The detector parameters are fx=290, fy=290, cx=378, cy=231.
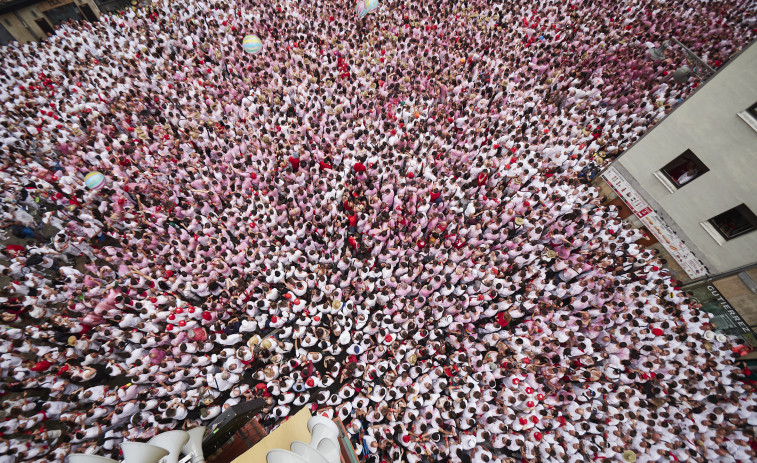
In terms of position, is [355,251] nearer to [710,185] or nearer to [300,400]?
[300,400]

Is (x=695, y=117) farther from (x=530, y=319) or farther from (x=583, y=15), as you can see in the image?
(x=583, y=15)

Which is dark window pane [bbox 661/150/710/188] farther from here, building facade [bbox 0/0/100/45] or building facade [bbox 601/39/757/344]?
building facade [bbox 0/0/100/45]

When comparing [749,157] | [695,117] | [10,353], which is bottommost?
[10,353]

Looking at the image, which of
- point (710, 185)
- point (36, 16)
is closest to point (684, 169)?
point (710, 185)

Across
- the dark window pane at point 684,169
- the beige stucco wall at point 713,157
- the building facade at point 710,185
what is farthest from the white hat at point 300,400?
the dark window pane at point 684,169

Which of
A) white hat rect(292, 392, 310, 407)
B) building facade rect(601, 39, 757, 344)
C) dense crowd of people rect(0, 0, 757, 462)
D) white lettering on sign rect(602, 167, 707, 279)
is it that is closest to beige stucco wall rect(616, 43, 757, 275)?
building facade rect(601, 39, 757, 344)

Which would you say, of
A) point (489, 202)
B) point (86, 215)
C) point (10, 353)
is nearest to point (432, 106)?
point (489, 202)
